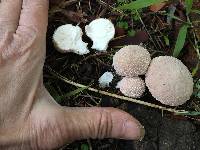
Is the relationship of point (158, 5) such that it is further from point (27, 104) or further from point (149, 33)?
point (27, 104)

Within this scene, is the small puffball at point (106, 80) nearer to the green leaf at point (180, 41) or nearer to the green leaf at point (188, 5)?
the green leaf at point (180, 41)

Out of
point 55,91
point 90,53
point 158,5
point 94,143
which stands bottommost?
point 94,143

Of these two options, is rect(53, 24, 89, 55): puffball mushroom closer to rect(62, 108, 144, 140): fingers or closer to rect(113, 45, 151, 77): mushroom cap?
rect(113, 45, 151, 77): mushroom cap

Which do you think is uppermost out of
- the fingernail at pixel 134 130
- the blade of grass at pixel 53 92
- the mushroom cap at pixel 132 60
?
the mushroom cap at pixel 132 60

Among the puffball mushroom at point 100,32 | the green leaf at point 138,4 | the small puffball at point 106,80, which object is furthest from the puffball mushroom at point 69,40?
the green leaf at point 138,4

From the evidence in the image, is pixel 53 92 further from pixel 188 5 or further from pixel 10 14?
pixel 188 5

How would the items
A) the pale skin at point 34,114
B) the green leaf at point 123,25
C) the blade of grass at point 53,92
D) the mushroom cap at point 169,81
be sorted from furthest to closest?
the green leaf at point 123,25
the blade of grass at point 53,92
the mushroom cap at point 169,81
the pale skin at point 34,114

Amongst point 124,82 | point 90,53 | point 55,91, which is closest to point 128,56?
point 124,82
